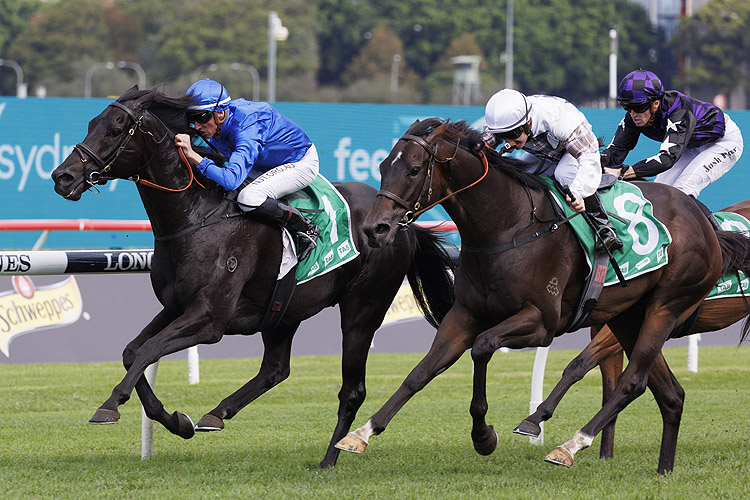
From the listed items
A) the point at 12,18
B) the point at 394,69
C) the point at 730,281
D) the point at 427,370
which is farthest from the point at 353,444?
the point at 12,18

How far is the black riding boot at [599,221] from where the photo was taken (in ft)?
18.3

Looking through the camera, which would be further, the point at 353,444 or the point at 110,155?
the point at 110,155

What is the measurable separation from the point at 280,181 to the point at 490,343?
4.89 ft

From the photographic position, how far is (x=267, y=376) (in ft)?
19.9

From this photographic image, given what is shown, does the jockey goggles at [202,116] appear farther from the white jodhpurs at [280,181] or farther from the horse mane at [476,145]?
the horse mane at [476,145]

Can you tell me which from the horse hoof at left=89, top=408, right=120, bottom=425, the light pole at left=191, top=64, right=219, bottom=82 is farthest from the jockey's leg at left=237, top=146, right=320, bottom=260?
the light pole at left=191, top=64, right=219, bottom=82

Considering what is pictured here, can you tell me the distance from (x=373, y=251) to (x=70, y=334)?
4.20 meters

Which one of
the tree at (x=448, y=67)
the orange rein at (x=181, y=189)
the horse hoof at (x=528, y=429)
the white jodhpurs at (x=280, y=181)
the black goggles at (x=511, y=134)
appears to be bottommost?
the tree at (x=448, y=67)

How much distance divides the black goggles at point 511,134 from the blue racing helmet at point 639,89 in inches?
36.6

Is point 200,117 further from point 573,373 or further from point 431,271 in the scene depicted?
point 573,373

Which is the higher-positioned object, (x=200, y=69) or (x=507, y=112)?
(x=507, y=112)

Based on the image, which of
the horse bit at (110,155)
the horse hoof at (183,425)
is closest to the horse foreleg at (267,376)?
the horse hoof at (183,425)

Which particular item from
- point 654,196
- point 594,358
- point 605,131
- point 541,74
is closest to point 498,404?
point 594,358

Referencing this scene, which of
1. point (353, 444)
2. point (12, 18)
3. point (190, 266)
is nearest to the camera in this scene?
point (353, 444)
